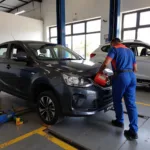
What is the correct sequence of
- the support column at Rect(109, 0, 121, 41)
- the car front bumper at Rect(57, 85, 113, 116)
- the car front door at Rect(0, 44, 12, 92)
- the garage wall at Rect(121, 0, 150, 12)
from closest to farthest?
the car front bumper at Rect(57, 85, 113, 116) → the car front door at Rect(0, 44, 12, 92) → the support column at Rect(109, 0, 121, 41) → the garage wall at Rect(121, 0, 150, 12)

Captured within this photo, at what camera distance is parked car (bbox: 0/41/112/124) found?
2.25 m

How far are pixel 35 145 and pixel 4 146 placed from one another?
408mm

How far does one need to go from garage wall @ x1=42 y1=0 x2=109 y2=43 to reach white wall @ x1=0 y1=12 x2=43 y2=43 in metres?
0.73

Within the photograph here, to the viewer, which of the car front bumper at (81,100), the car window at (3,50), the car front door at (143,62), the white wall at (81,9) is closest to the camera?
the car front bumper at (81,100)

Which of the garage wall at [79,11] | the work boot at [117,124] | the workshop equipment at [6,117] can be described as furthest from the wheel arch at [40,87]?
the garage wall at [79,11]

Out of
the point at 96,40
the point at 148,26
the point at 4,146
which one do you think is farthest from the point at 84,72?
the point at 96,40

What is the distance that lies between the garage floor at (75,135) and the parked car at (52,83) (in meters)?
0.27

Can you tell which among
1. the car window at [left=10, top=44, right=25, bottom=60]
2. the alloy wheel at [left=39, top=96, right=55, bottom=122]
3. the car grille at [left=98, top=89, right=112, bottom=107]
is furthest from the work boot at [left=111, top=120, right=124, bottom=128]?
the car window at [left=10, top=44, right=25, bottom=60]

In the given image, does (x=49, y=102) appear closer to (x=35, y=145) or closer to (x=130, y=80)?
(x=35, y=145)

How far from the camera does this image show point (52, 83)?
2377 mm

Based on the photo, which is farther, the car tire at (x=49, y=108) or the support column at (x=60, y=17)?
the support column at (x=60, y=17)

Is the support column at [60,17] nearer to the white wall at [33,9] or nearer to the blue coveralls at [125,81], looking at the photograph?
the blue coveralls at [125,81]

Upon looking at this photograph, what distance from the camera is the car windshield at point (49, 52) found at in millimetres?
2953

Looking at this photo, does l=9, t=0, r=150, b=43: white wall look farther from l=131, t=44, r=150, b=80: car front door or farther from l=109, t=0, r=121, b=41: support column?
l=131, t=44, r=150, b=80: car front door
